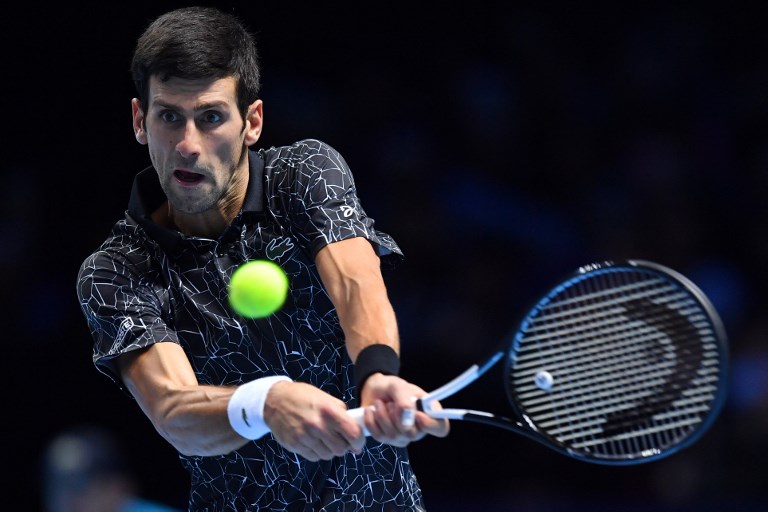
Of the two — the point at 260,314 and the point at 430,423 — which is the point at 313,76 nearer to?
the point at 260,314

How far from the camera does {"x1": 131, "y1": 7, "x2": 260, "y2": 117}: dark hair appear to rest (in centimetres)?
312

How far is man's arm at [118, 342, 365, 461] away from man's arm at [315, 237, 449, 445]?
75 millimetres

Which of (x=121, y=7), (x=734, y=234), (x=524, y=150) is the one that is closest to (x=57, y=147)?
(x=121, y=7)

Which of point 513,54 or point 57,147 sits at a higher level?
point 513,54

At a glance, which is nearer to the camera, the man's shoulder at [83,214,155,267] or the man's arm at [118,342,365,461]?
the man's arm at [118,342,365,461]

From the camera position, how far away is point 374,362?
9.00 ft

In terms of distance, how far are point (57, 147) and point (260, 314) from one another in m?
3.74

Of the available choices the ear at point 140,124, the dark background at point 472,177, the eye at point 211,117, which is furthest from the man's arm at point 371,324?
the dark background at point 472,177

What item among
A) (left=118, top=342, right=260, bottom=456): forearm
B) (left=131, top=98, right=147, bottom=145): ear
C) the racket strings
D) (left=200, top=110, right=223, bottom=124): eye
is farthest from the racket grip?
(left=131, top=98, right=147, bottom=145): ear

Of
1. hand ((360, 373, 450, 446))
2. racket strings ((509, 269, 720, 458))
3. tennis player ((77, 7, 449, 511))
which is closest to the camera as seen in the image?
hand ((360, 373, 450, 446))

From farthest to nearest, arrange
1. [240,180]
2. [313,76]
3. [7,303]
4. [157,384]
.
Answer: [313,76] < [7,303] < [240,180] < [157,384]

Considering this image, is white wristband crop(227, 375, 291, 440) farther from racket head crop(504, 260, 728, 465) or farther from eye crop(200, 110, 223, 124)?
eye crop(200, 110, 223, 124)

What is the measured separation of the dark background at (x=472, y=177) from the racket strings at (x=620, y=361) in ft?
7.98

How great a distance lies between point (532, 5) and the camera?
7.26 m
